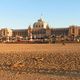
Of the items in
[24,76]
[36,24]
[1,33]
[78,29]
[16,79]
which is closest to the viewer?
[16,79]

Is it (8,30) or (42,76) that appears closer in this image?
(42,76)

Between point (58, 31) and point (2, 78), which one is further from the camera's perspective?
point (58, 31)

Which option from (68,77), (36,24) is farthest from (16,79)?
(36,24)

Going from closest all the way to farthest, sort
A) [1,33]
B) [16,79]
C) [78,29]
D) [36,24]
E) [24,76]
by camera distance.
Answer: [16,79] < [24,76] < [78,29] < [1,33] < [36,24]

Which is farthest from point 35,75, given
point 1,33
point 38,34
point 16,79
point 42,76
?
point 1,33

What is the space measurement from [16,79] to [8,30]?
17305cm

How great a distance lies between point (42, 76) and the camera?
12516 mm

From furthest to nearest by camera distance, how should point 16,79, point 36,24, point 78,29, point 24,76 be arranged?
point 36,24, point 78,29, point 24,76, point 16,79

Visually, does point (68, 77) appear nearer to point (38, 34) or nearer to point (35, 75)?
point (35, 75)

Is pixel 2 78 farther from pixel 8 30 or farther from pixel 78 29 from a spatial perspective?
pixel 8 30

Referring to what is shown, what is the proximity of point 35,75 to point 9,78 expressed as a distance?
1.29 meters

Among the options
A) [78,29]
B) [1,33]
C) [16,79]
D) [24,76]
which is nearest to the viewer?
[16,79]

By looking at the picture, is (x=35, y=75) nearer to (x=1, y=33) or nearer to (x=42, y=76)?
(x=42, y=76)

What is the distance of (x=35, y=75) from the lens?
12.8m
